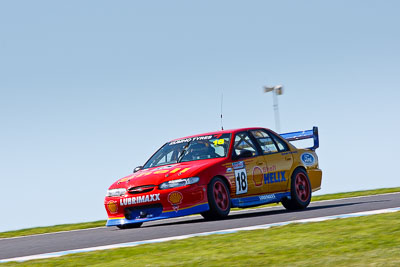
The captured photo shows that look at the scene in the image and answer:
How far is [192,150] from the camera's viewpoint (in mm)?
12258

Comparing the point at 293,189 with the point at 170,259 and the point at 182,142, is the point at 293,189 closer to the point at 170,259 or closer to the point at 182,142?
the point at 182,142

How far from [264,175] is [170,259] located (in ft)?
18.7

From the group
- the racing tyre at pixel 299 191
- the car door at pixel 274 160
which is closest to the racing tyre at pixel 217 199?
the car door at pixel 274 160

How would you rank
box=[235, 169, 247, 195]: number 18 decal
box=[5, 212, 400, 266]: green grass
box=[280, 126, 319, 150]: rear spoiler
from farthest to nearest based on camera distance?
box=[280, 126, 319, 150]: rear spoiler → box=[235, 169, 247, 195]: number 18 decal → box=[5, 212, 400, 266]: green grass

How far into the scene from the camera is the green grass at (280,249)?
20.2 feet

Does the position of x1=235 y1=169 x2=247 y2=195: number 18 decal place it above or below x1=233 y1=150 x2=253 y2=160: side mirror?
below

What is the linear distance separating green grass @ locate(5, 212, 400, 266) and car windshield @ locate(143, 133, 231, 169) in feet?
11.5

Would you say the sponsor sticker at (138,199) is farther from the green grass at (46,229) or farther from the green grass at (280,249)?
the green grass at (46,229)

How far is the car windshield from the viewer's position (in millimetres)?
12047

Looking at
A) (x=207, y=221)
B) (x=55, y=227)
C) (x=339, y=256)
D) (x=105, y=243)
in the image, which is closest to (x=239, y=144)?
(x=207, y=221)

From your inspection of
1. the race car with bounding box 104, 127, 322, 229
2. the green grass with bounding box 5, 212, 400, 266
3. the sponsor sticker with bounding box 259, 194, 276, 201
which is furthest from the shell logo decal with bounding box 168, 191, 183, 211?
the green grass with bounding box 5, 212, 400, 266

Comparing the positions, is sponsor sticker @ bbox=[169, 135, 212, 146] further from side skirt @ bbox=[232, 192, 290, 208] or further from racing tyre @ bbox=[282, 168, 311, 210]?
racing tyre @ bbox=[282, 168, 311, 210]

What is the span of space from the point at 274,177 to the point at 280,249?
570 cm

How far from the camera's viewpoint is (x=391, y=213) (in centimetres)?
A: 938
